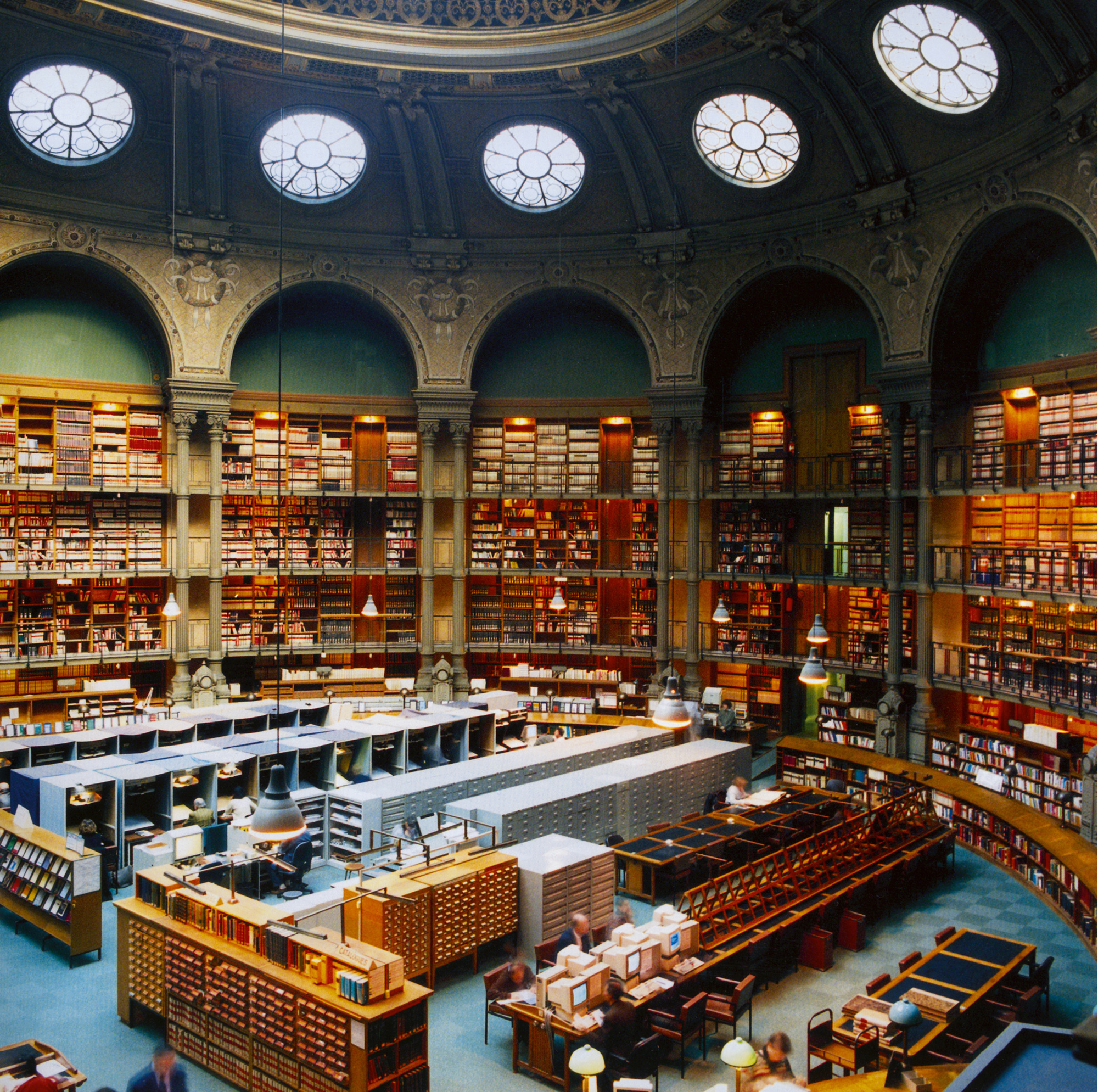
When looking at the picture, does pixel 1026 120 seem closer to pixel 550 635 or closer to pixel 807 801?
pixel 807 801

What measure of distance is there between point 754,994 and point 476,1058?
2762mm

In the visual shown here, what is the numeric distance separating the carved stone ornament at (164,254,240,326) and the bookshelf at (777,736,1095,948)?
1198cm

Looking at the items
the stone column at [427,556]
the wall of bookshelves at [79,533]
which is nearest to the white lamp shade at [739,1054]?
the stone column at [427,556]

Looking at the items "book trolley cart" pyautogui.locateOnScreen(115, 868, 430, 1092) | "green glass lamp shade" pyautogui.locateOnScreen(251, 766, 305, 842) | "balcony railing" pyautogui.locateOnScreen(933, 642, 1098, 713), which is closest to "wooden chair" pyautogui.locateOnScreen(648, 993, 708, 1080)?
"book trolley cart" pyautogui.locateOnScreen(115, 868, 430, 1092)

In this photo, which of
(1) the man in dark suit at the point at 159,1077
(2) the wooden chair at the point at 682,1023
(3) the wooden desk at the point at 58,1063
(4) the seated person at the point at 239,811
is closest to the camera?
(1) the man in dark suit at the point at 159,1077

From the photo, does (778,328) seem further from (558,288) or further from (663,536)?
(663,536)

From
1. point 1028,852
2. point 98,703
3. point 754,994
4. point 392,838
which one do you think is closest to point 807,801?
point 1028,852

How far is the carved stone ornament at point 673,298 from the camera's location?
17188 millimetres

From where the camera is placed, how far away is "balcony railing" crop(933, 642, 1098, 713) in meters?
11.9

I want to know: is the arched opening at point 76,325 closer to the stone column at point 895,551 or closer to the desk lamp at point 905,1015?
the stone column at point 895,551

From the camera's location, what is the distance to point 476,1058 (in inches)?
314

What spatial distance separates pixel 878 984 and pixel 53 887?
7.79 m

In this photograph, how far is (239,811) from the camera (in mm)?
11797

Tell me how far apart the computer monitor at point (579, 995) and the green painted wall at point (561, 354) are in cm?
1253
